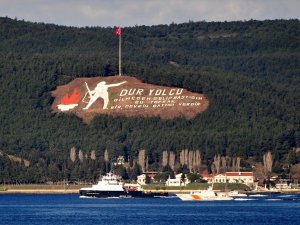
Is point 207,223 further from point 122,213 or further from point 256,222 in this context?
point 122,213

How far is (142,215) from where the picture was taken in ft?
635

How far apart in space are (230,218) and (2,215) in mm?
29711

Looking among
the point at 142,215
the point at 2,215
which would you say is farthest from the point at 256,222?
the point at 2,215

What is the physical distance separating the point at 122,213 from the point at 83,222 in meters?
19.8

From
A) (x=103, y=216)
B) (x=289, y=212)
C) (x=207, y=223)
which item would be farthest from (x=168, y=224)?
(x=289, y=212)

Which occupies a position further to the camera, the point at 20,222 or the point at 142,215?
the point at 142,215

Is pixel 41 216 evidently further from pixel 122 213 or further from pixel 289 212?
pixel 289 212

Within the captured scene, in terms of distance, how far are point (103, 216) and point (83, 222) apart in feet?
37.0

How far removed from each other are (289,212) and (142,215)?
64.1 ft

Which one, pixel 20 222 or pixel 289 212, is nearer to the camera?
pixel 20 222

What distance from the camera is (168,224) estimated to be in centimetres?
17612

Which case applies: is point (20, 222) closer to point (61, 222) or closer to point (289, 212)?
point (61, 222)

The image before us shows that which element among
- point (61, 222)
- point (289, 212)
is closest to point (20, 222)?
point (61, 222)

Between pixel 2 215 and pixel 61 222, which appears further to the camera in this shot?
pixel 2 215
